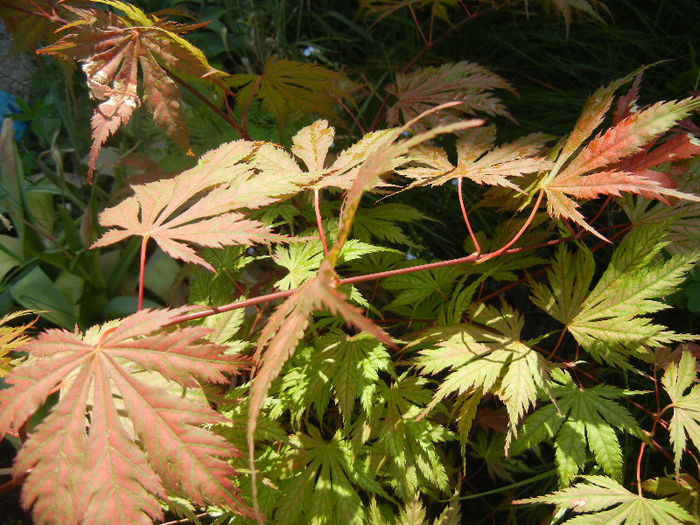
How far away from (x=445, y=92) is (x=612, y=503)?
956 millimetres

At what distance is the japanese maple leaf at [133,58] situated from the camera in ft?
2.79

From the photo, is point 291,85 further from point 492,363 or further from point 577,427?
point 577,427

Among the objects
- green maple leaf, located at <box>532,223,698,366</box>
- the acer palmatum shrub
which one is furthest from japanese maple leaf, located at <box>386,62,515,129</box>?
green maple leaf, located at <box>532,223,698,366</box>

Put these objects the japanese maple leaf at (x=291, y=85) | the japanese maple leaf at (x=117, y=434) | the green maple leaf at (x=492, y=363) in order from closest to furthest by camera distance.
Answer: the japanese maple leaf at (x=117, y=434) → the green maple leaf at (x=492, y=363) → the japanese maple leaf at (x=291, y=85)

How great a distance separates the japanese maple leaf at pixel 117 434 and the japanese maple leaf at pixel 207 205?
0.44 ft

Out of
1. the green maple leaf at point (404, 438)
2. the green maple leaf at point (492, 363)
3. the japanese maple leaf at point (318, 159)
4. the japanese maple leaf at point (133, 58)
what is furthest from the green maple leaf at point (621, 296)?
the japanese maple leaf at point (133, 58)

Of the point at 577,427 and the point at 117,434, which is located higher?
the point at 117,434

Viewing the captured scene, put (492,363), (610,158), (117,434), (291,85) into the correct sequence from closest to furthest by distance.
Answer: (117,434) → (610,158) → (492,363) → (291,85)

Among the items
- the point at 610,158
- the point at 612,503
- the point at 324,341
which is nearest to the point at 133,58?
the point at 324,341

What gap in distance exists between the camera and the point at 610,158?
2.45 feet

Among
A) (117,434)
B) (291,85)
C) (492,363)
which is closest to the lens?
(117,434)

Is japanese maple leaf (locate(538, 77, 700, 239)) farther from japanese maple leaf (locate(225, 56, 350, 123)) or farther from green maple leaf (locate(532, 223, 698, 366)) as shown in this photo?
japanese maple leaf (locate(225, 56, 350, 123))

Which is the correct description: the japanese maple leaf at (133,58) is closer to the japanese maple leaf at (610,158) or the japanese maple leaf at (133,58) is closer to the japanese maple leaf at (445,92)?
the japanese maple leaf at (445,92)

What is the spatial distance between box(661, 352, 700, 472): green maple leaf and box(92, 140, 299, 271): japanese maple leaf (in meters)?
0.79
